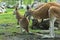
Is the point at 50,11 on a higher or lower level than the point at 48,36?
higher

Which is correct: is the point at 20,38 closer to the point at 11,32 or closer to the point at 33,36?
the point at 33,36

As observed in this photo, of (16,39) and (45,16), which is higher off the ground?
(45,16)

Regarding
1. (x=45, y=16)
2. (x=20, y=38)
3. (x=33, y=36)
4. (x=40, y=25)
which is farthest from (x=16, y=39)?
(x=40, y=25)

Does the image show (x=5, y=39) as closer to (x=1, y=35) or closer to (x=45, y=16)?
(x=1, y=35)

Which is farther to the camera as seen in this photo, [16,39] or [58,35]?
[58,35]

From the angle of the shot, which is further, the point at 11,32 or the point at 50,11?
the point at 11,32

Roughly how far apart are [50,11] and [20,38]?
3.75 ft

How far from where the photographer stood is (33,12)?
279 inches

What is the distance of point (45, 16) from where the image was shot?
23.3 feet

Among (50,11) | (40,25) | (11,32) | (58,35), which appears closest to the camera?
(50,11)

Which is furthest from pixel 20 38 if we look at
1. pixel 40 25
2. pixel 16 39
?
pixel 40 25

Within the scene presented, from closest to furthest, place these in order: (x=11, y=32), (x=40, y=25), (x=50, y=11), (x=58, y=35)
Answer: (x=50, y=11)
(x=58, y=35)
(x=11, y=32)
(x=40, y=25)

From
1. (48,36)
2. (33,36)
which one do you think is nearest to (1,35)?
(33,36)

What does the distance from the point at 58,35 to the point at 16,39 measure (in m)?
1.31
